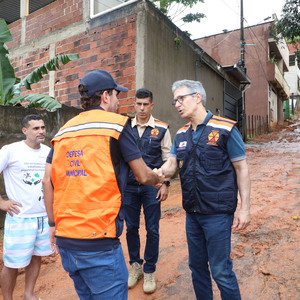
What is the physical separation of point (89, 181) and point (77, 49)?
7.44 m

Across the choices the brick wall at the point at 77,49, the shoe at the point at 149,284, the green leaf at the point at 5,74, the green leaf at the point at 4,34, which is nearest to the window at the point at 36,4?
the brick wall at the point at 77,49

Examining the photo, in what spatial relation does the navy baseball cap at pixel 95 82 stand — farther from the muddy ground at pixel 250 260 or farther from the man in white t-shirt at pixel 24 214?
the muddy ground at pixel 250 260

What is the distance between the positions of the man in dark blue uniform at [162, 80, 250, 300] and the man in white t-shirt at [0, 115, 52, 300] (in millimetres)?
1593

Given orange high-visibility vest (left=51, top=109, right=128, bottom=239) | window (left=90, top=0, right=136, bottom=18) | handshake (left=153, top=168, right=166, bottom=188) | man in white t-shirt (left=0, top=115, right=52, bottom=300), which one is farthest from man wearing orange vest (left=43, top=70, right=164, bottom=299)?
window (left=90, top=0, right=136, bottom=18)

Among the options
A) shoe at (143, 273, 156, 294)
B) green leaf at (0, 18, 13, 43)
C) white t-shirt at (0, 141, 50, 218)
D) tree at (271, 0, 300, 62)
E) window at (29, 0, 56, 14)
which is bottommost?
shoe at (143, 273, 156, 294)

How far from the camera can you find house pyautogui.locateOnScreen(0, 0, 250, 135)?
711 centimetres

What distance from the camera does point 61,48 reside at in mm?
8680

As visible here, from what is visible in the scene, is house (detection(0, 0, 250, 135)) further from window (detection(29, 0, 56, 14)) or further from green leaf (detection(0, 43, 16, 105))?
green leaf (detection(0, 43, 16, 105))

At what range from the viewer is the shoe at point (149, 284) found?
10.2 feet

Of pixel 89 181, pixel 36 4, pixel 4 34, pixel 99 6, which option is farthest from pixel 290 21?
pixel 89 181

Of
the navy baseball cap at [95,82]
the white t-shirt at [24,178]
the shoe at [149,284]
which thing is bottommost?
the shoe at [149,284]

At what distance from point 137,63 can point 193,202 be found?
5376 mm

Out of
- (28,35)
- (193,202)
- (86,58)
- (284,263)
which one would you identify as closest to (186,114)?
(193,202)

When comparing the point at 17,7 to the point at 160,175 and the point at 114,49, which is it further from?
the point at 160,175
